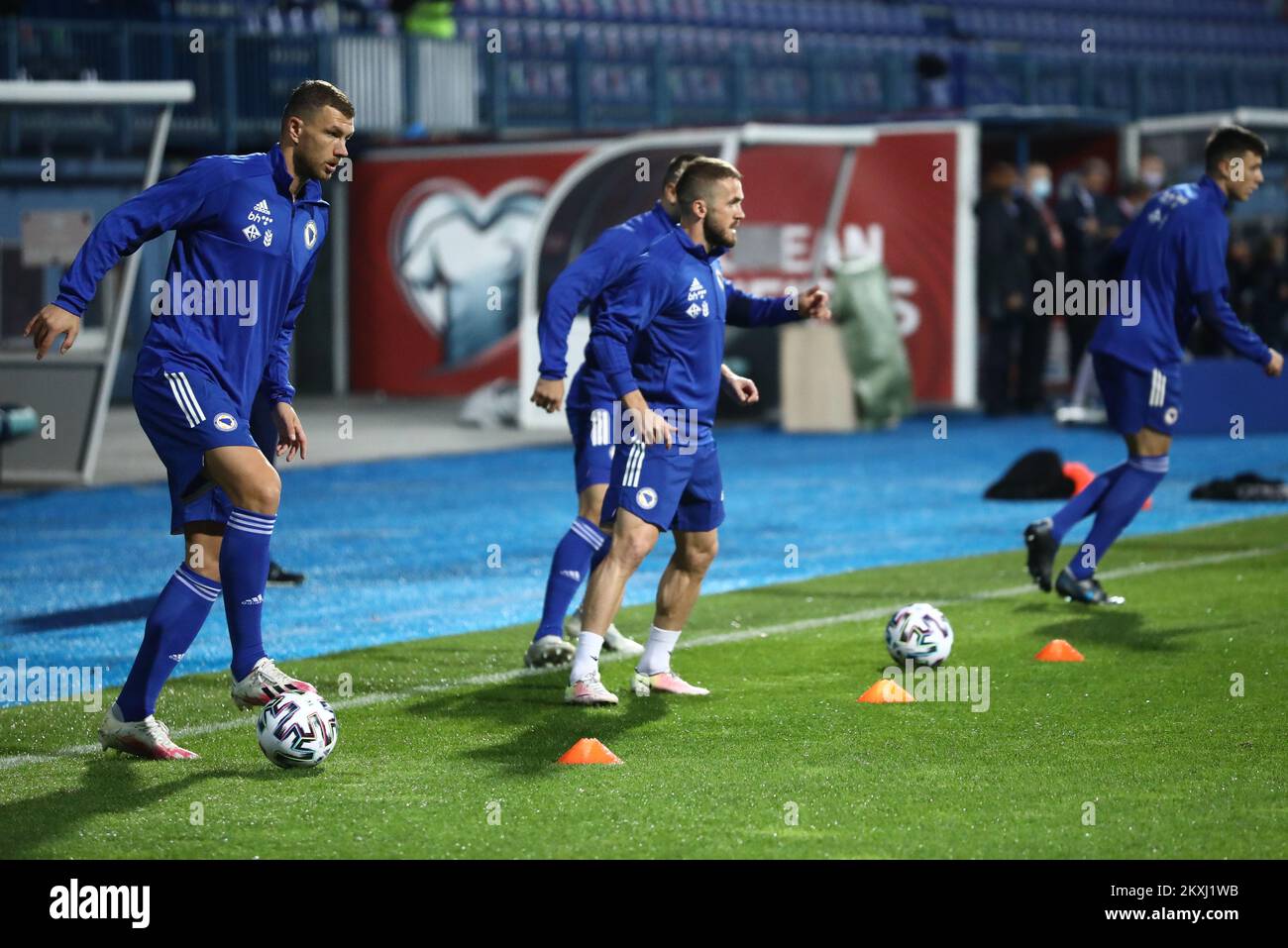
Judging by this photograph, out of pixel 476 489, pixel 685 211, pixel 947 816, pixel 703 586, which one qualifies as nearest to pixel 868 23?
pixel 476 489

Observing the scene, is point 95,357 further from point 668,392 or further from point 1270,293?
point 1270,293

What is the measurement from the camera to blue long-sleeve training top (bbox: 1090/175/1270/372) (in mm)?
8828

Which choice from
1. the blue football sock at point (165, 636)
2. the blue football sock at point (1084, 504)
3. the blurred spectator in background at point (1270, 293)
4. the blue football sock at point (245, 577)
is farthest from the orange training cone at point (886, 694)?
the blurred spectator in background at point (1270, 293)

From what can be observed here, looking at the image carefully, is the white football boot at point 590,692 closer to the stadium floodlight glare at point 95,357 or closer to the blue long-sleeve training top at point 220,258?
the blue long-sleeve training top at point 220,258

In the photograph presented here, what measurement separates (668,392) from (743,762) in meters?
1.50

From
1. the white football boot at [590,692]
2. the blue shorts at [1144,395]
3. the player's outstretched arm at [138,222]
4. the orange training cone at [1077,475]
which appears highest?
the player's outstretched arm at [138,222]

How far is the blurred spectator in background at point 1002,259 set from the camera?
19.9 metres

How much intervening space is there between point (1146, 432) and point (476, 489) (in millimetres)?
6677

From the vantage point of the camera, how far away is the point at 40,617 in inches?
361

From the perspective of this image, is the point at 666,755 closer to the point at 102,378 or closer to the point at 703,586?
the point at 703,586

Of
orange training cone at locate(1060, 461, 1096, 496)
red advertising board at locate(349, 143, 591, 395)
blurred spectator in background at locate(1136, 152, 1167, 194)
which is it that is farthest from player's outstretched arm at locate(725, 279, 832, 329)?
red advertising board at locate(349, 143, 591, 395)

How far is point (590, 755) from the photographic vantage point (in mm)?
5895

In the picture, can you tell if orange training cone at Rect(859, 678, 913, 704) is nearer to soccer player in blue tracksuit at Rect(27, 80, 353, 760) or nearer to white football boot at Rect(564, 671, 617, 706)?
white football boot at Rect(564, 671, 617, 706)

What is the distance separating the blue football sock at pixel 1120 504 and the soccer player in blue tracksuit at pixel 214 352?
4254mm
